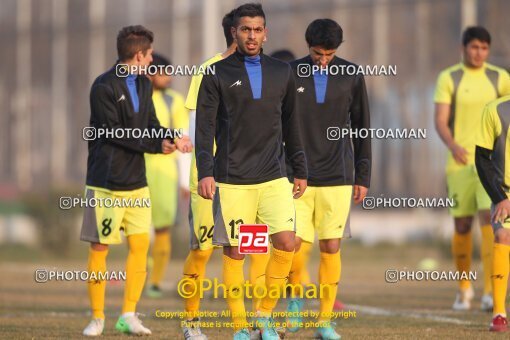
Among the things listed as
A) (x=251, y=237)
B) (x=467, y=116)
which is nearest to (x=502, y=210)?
(x=251, y=237)

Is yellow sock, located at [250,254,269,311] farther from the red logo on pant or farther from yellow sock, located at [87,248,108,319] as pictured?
yellow sock, located at [87,248,108,319]

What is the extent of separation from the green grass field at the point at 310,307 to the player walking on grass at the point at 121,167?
462mm

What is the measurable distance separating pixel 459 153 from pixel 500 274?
2.44 m

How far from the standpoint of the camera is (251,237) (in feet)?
29.3

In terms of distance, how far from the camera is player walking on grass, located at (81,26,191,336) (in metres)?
10.6

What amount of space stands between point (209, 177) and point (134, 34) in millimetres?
2416

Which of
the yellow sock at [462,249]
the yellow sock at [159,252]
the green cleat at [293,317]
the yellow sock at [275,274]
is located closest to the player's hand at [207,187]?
the yellow sock at [275,274]

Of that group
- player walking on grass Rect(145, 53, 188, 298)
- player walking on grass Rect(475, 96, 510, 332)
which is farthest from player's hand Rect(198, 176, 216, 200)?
player walking on grass Rect(145, 53, 188, 298)

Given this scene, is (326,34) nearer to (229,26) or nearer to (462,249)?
(229,26)

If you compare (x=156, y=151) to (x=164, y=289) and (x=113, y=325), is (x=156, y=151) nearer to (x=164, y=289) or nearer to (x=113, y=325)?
(x=113, y=325)

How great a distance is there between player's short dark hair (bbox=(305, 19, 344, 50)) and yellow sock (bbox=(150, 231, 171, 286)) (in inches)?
217

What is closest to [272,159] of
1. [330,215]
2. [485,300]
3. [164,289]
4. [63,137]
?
[330,215]

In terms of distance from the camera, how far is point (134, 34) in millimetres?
10703

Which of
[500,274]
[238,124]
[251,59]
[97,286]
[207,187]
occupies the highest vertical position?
[251,59]
